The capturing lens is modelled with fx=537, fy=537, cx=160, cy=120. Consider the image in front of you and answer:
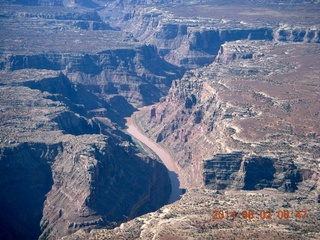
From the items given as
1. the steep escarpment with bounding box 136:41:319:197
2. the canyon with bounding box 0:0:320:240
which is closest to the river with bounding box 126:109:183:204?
the canyon with bounding box 0:0:320:240

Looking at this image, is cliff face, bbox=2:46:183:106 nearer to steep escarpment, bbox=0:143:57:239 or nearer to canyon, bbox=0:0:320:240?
canyon, bbox=0:0:320:240

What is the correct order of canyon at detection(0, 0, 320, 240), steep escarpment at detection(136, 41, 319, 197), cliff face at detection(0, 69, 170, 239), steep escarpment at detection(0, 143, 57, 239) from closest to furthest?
canyon at detection(0, 0, 320, 240)
cliff face at detection(0, 69, 170, 239)
steep escarpment at detection(0, 143, 57, 239)
steep escarpment at detection(136, 41, 319, 197)

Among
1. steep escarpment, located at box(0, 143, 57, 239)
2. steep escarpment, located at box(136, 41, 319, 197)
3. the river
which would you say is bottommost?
the river

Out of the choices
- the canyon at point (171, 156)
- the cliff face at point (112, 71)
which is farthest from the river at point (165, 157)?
the cliff face at point (112, 71)

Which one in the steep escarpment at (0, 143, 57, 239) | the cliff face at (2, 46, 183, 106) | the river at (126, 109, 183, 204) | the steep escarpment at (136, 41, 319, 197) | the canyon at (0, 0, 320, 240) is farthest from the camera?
the cliff face at (2, 46, 183, 106)

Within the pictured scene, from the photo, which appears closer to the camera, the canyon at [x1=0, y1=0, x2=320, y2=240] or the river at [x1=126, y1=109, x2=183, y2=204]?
the canyon at [x1=0, y1=0, x2=320, y2=240]

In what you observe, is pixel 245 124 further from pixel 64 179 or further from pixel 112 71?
pixel 112 71

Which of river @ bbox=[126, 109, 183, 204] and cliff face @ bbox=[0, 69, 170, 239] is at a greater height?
cliff face @ bbox=[0, 69, 170, 239]

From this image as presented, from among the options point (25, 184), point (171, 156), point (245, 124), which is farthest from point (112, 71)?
point (25, 184)

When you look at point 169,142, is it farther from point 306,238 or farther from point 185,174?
point 306,238
